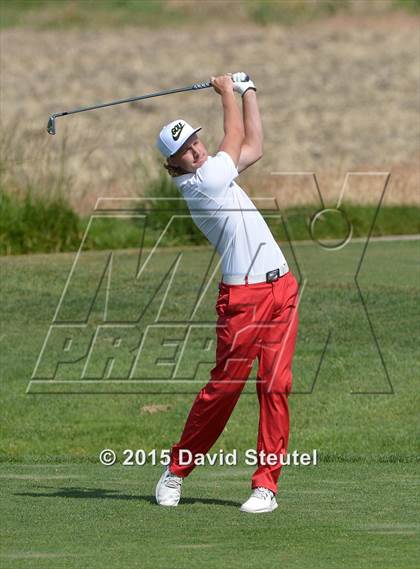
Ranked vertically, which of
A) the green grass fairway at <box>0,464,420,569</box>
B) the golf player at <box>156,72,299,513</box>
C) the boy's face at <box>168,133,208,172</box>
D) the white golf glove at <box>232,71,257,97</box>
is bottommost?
the green grass fairway at <box>0,464,420,569</box>

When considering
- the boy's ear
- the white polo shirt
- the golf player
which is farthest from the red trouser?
the boy's ear

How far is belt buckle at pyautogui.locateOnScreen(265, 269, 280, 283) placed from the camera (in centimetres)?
791

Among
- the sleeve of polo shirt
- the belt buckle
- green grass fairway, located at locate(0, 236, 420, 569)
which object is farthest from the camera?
the belt buckle

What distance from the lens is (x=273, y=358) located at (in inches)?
313

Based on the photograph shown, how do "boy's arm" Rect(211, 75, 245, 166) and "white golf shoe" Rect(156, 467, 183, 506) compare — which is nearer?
"boy's arm" Rect(211, 75, 245, 166)

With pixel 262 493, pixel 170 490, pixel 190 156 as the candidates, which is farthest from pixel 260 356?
pixel 190 156

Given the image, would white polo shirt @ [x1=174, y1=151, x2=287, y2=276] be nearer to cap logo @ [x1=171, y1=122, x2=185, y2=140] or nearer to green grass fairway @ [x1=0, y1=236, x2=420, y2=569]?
cap logo @ [x1=171, y1=122, x2=185, y2=140]

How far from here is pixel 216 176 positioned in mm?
7785

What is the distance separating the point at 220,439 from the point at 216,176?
6.20 m

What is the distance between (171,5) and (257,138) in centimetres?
3744

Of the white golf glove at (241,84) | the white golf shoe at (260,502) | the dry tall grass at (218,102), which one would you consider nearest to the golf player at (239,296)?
the white golf shoe at (260,502)

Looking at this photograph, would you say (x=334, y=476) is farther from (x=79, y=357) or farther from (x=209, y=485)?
(x=79, y=357)

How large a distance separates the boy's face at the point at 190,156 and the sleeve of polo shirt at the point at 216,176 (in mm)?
94

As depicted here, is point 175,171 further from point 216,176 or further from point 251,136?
point 251,136
